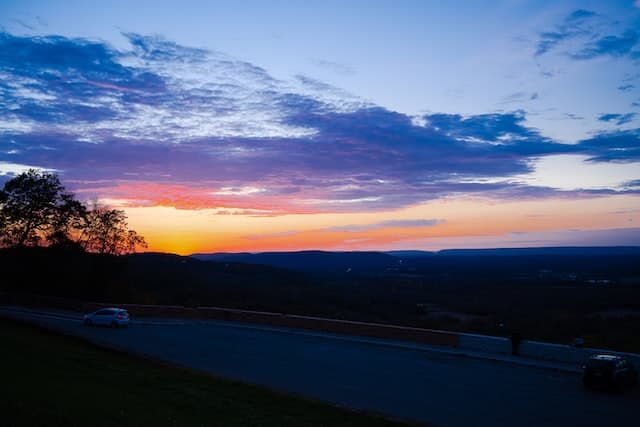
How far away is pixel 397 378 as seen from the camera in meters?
20.2

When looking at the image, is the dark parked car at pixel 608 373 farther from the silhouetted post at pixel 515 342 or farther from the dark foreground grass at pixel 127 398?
the dark foreground grass at pixel 127 398

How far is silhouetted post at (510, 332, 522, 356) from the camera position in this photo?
83.8ft

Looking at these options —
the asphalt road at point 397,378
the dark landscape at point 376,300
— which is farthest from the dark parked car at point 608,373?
the dark landscape at point 376,300

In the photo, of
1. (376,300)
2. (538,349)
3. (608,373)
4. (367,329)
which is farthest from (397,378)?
(376,300)

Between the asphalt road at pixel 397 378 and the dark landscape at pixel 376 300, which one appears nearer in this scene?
the asphalt road at pixel 397 378

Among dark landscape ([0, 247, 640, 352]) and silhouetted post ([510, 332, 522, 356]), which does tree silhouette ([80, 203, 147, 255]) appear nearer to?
dark landscape ([0, 247, 640, 352])

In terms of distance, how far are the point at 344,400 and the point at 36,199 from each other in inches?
1467

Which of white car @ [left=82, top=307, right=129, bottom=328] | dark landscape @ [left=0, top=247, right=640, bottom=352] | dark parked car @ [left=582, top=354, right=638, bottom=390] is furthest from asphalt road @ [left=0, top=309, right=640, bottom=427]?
dark landscape @ [left=0, top=247, right=640, bottom=352]

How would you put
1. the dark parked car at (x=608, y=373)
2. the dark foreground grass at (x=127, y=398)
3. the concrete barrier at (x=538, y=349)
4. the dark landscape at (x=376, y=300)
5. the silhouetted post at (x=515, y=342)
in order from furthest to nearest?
1. the dark landscape at (x=376, y=300)
2. the silhouetted post at (x=515, y=342)
3. the concrete barrier at (x=538, y=349)
4. the dark parked car at (x=608, y=373)
5. the dark foreground grass at (x=127, y=398)

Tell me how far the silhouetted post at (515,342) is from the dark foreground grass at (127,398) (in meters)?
13.4

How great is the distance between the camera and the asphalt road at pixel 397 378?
15266mm

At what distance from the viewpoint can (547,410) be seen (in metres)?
15.7

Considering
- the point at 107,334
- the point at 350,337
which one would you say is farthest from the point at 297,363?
the point at 107,334

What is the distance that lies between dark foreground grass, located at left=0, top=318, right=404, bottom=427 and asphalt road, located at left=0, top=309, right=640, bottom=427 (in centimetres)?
187
